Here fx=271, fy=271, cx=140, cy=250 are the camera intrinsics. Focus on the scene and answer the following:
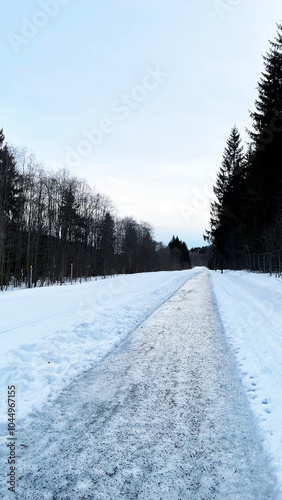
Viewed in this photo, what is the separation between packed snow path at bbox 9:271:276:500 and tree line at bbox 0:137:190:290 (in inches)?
819

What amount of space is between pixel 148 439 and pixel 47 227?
33.4 metres

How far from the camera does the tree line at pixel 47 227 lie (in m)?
25.8

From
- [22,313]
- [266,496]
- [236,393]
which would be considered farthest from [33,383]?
[22,313]

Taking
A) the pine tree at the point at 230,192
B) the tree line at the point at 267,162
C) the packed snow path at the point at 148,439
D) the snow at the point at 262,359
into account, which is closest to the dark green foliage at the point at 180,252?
the pine tree at the point at 230,192

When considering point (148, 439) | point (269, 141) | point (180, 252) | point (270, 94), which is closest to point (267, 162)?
point (269, 141)

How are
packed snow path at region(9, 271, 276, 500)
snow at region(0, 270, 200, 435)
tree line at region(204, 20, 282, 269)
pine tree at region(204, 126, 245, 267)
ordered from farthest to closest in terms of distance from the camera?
pine tree at region(204, 126, 245, 267) < tree line at region(204, 20, 282, 269) < snow at region(0, 270, 200, 435) < packed snow path at region(9, 271, 276, 500)

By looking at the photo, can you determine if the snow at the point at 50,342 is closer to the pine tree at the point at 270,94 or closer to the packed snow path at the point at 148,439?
the packed snow path at the point at 148,439

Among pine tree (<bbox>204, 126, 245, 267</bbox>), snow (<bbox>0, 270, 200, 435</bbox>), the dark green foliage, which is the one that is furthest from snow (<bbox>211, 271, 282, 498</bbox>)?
the dark green foliage

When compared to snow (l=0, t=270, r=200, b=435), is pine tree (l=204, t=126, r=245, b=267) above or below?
above

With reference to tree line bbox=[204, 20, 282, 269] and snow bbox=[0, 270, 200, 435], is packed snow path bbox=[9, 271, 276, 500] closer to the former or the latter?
snow bbox=[0, 270, 200, 435]

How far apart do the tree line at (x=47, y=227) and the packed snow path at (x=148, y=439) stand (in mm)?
20793

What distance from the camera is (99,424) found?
3.02 metres

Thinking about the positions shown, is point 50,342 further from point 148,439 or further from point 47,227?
point 47,227

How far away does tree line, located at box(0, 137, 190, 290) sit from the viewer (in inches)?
1017
